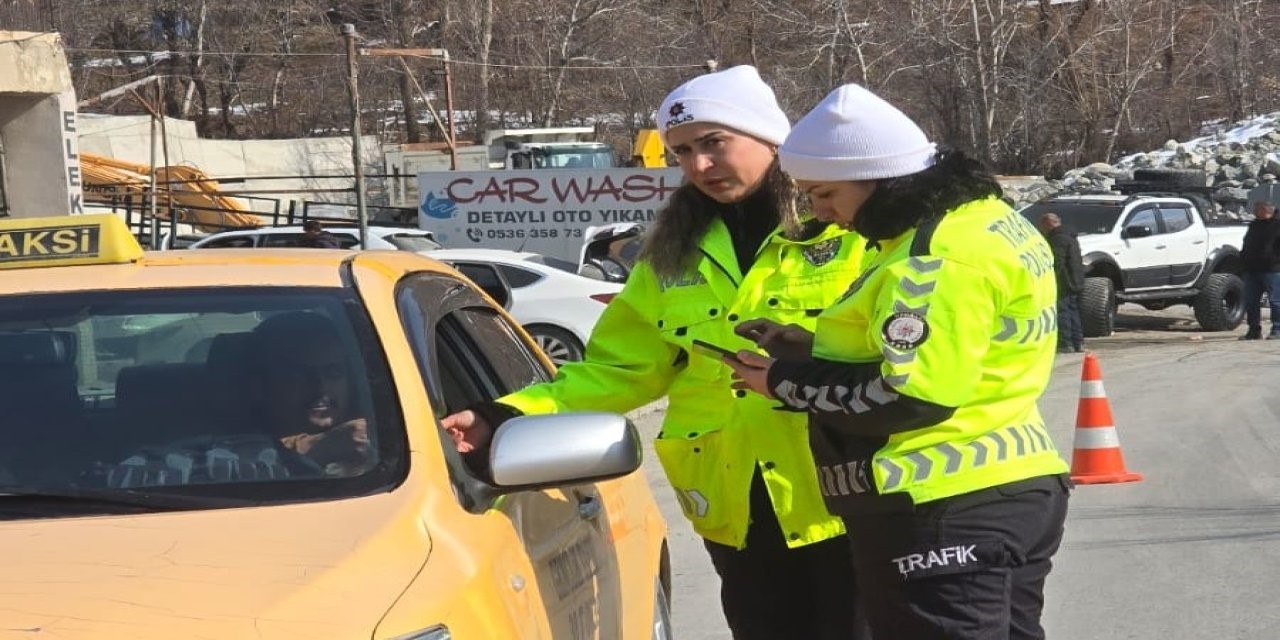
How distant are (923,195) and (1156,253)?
19279mm

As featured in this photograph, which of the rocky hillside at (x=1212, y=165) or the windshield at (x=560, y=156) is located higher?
the windshield at (x=560, y=156)

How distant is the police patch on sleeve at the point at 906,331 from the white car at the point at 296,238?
17.4 meters

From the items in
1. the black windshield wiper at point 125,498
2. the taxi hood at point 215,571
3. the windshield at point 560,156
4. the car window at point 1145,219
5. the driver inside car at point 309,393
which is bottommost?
the windshield at point 560,156

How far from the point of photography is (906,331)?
2.82 metres

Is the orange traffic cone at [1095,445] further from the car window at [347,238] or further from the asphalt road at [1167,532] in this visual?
the car window at [347,238]

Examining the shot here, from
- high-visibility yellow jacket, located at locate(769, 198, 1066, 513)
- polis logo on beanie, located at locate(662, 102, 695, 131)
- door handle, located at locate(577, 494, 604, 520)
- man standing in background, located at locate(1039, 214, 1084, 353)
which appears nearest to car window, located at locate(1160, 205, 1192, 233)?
man standing in background, located at locate(1039, 214, 1084, 353)

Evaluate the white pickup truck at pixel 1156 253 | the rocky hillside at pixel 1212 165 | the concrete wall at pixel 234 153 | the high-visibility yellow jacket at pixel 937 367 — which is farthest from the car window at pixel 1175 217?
the concrete wall at pixel 234 153

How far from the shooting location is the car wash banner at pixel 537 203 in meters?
24.6

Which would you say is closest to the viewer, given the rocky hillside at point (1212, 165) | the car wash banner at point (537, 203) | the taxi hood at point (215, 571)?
the taxi hood at point (215, 571)

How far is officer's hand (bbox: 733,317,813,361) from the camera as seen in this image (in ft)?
10.5

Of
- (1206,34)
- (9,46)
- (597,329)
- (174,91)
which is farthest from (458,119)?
(597,329)

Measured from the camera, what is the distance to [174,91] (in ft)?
180

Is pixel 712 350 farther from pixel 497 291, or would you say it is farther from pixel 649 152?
pixel 649 152

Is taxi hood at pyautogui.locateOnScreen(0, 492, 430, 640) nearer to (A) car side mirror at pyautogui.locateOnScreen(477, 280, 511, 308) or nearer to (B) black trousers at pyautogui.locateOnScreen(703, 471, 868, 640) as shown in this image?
(B) black trousers at pyautogui.locateOnScreen(703, 471, 868, 640)
